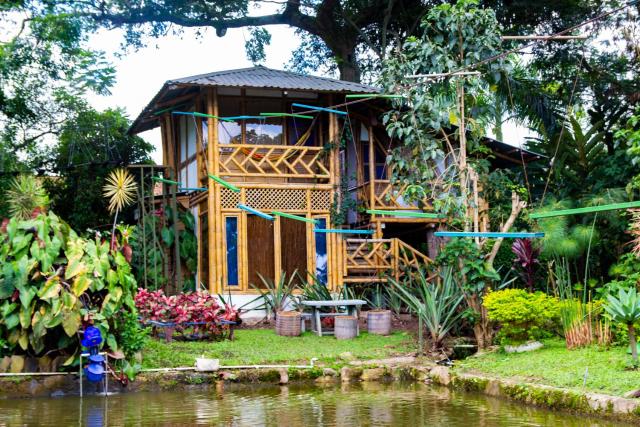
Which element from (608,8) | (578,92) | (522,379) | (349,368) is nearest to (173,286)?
(349,368)

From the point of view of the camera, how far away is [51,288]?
30.4ft

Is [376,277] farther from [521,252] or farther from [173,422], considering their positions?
[173,422]

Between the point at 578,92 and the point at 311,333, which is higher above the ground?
the point at 578,92

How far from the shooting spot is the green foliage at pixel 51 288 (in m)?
9.24

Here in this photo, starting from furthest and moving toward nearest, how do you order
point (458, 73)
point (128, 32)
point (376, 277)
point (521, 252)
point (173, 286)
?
1. point (128, 32)
2. point (173, 286)
3. point (376, 277)
4. point (521, 252)
5. point (458, 73)

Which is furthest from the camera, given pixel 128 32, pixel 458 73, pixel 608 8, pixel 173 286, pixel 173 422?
pixel 128 32

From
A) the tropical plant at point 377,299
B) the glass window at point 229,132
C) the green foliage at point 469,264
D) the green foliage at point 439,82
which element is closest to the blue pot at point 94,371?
the green foliage at point 469,264

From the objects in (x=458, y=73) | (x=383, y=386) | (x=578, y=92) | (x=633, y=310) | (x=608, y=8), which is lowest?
(x=383, y=386)

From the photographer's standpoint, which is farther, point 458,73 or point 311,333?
point 311,333

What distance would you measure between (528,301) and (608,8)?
12.9 meters

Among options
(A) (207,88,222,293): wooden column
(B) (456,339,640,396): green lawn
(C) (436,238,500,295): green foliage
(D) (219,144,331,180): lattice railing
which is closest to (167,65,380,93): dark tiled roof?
(A) (207,88,222,293): wooden column

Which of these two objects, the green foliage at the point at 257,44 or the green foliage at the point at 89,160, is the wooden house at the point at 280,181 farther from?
the green foliage at the point at 257,44

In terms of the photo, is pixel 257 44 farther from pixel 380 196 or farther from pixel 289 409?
pixel 289 409

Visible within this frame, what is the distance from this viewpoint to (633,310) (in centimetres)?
851
